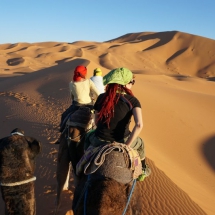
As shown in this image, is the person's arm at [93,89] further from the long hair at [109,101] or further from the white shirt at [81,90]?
the long hair at [109,101]

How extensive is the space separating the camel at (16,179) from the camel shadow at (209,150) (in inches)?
420

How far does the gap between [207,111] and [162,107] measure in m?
3.53

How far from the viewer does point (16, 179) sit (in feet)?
10.8

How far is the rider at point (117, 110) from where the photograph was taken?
4.01 meters

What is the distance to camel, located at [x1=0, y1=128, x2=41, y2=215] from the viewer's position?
328cm

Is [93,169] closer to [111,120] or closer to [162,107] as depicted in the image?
[111,120]

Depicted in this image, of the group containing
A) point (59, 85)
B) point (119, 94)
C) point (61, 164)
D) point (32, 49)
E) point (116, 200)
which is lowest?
point (32, 49)

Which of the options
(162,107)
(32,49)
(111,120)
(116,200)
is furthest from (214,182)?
(32,49)

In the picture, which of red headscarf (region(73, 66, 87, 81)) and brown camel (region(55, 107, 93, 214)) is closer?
brown camel (region(55, 107, 93, 214))

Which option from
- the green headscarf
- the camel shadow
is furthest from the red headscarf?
the camel shadow

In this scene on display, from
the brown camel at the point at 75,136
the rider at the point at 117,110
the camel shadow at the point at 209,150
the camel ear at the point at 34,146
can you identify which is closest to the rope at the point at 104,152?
the rider at the point at 117,110

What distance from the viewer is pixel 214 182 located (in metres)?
11.5

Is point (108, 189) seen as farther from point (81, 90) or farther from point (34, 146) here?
point (81, 90)

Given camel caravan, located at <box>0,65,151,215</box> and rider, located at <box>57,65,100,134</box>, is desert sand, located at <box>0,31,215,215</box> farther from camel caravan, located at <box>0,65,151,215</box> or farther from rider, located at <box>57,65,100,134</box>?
camel caravan, located at <box>0,65,151,215</box>
